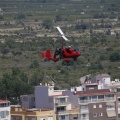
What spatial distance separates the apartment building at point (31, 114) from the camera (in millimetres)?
72250

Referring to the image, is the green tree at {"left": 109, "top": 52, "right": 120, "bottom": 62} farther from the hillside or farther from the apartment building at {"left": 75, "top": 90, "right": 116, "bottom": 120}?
the apartment building at {"left": 75, "top": 90, "right": 116, "bottom": 120}

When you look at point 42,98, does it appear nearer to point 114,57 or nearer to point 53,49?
point 114,57

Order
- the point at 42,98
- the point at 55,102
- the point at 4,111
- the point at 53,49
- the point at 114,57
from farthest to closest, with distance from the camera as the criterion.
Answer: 1. the point at 53,49
2. the point at 114,57
3. the point at 42,98
4. the point at 55,102
5. the point at 4,111

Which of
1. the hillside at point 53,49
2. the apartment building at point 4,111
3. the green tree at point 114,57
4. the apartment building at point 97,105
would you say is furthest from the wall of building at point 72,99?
the green tree at point 114,57

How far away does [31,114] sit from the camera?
238 ft

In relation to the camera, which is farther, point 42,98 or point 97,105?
point 97,105

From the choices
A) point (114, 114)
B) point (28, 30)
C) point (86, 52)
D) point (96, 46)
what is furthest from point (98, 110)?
point (28, 30)

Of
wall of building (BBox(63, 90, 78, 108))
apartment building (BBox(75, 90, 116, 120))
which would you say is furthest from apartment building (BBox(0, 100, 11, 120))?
apartment building (BBox(75, 90, 116, 120))

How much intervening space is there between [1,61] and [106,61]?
11.9m

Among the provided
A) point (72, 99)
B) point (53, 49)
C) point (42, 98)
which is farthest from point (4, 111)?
point (53, 49)

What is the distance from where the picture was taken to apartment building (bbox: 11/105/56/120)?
72250 mm

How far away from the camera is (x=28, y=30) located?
187250 millimetres

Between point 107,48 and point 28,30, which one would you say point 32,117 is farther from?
point 28,30

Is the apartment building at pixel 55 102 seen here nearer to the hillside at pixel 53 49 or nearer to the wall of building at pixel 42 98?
the wall of building at pixel 42 98
